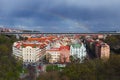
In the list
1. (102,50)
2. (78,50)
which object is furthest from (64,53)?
(102,50)

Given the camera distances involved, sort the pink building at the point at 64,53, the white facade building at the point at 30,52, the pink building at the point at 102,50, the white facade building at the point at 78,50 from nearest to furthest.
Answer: the pink building at the point at 102,50
the pink building at the point at 64,53
the white facade building at the point at 30,52
the white facade building at the point at 78,50

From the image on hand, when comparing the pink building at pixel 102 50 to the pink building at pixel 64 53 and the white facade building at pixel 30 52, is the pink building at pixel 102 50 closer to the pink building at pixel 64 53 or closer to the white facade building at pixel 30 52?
the pink building at pixel 64 53

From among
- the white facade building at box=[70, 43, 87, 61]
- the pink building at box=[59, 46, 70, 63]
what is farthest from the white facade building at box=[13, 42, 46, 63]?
the white facade building at box=[70, 43, 87, 61]

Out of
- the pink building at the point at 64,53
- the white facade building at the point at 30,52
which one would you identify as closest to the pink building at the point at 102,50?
the pink building at the point at 64,53

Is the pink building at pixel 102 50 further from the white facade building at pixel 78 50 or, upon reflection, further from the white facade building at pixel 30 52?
the white facade building at pixel 30 52

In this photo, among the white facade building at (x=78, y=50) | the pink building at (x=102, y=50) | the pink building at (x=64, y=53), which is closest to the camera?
the pink building at (x=102, y=50)

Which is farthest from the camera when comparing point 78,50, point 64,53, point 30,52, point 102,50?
point 78,50

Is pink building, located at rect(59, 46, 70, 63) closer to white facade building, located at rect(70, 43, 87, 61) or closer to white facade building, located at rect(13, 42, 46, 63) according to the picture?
white facade building, located at rect(70, 43, 87, 61)

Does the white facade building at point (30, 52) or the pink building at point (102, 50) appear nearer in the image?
the pink building at point (102, 50)

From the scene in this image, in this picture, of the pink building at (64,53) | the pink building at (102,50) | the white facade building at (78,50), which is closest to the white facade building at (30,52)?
the pink building at (64,53)

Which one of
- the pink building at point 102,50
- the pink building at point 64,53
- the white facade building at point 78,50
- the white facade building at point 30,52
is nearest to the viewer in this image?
the pink building at point 102,50

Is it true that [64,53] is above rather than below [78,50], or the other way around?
below

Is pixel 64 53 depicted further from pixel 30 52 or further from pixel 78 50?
pixel 30 52
